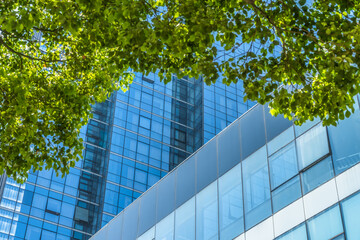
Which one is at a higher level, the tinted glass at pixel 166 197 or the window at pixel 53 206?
the window at pixel 53 206

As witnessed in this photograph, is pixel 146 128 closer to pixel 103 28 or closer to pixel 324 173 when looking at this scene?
pixel 324 173

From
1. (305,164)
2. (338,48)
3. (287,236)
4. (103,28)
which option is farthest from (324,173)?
(103,28)

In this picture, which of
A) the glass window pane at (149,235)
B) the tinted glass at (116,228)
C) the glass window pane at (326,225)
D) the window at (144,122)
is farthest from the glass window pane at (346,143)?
the window at (144,122)

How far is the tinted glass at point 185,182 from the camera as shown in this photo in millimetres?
24656

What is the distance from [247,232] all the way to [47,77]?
28.7 feet

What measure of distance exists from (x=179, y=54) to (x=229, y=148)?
1198 centimetres

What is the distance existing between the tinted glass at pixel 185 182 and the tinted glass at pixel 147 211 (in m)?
1.85

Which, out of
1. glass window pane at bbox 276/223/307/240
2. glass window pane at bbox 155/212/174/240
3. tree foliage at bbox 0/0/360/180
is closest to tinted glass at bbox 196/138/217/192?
glass window pane at bbox 155/212/174/240

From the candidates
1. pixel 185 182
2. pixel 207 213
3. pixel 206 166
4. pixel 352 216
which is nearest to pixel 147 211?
pixel 185 182

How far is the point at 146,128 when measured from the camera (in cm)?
7519

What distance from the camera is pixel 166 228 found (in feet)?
82.8

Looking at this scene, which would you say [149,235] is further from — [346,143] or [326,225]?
[346,143]

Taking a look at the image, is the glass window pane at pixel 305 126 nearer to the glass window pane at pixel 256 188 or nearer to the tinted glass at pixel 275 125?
the tinted glass at pixel 275 125

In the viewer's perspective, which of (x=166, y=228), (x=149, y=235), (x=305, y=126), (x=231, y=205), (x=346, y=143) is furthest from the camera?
(x=149, y=235)
